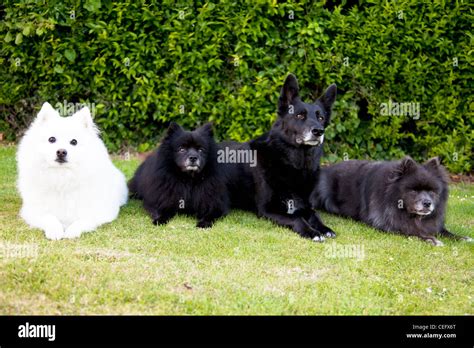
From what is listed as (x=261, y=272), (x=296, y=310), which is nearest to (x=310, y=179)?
(x=261, y=272)

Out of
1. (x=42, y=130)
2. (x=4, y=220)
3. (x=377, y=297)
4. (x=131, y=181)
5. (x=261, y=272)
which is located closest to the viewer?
(x=377, y=297)

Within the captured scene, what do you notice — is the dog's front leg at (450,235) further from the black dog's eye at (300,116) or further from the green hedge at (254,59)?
the green hedge at (254,59)

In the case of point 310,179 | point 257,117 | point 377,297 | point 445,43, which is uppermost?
point 445,43

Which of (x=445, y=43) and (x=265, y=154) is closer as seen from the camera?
(x=265, y=154)

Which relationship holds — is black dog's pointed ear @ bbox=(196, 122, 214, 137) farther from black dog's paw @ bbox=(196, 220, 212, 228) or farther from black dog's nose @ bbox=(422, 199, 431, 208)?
black dog's nose @ bbox=(422, 199, 431, 208)

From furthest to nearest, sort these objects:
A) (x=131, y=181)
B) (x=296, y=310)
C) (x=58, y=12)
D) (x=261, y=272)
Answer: (x=58, y=12) → (x=131, y=181) → (x=261, y=272) → (x=296, y=310)

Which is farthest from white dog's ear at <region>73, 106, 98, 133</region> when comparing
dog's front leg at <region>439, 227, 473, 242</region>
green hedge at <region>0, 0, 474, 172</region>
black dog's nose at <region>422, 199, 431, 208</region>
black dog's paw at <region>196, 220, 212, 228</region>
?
dog's front leg at <region>439, 227, 473, 242</region>

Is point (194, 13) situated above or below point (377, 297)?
above

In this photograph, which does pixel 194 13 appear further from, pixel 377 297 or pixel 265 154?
pixel 377 297

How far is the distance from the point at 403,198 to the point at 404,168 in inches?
11.8

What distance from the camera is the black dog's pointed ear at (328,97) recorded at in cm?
545

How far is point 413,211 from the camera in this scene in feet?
16.5

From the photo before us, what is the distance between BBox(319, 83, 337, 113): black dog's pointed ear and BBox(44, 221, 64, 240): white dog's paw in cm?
282

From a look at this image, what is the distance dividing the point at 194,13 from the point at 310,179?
324 cm
